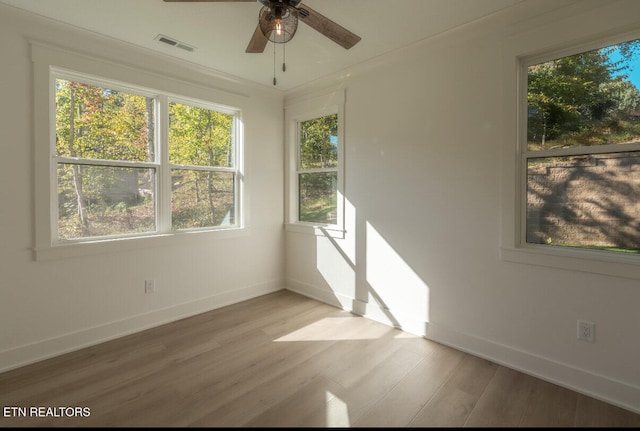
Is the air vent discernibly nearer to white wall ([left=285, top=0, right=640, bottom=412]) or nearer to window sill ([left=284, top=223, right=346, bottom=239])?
white wall ([left=285, top=0, right=640, bottom=412])

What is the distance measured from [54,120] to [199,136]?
1.22m

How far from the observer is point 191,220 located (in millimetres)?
3352

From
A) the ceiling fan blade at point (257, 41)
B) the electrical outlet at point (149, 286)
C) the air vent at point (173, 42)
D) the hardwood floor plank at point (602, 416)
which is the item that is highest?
the air vent at point (173, 42)

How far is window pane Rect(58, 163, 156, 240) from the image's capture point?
102 inches

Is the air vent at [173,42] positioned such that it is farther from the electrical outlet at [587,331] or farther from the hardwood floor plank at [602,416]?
the hardwood floor plank at [602,416]

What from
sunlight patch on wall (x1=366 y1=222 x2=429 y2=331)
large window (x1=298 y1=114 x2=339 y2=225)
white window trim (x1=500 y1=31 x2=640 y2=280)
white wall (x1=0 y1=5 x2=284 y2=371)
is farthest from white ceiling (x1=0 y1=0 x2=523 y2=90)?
sunlight patch on wall (x1=366 y1=222 x2=429 y2=331)

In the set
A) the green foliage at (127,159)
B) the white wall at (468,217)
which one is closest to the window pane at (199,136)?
the green foliage at (127,159)

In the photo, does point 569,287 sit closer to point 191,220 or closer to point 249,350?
A: point 249,350

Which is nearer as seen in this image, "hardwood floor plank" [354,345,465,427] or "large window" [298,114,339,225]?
"hardwood floor plank" [354,345,465,427]

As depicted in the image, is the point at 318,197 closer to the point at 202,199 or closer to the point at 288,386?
the point at 202,199

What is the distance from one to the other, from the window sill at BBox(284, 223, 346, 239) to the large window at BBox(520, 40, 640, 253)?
178 cm

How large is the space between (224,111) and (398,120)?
6.45 ft

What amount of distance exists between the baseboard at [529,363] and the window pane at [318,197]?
1149mm

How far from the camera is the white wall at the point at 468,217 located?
1993 mm
